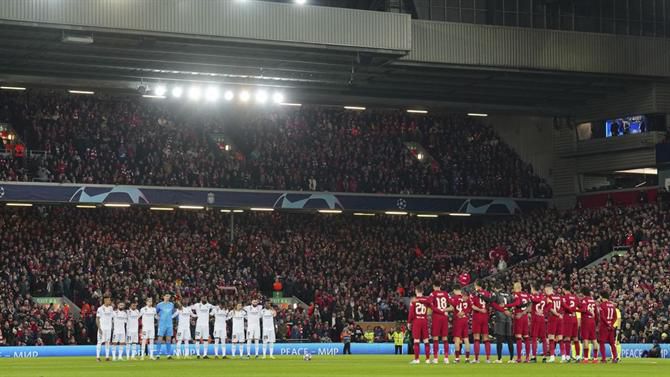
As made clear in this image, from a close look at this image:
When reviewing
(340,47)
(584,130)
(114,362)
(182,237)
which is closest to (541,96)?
(584,130)

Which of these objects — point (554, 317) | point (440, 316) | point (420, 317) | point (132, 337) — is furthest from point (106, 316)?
point (554, 317)

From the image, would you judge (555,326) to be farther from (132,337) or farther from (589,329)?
(132,337)

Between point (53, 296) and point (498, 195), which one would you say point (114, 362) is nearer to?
point (53, 296)

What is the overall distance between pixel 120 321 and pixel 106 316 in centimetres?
67

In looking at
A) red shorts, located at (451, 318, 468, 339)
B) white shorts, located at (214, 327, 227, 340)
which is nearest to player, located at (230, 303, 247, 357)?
white shorts, located at (214, 327, 227, 340)

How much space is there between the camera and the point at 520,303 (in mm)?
37406

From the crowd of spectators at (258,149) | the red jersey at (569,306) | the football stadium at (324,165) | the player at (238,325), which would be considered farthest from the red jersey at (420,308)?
the crowd of spectators at (258,149)

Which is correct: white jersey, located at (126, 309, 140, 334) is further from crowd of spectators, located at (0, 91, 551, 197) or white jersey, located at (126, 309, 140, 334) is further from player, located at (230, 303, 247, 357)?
crowd of spectators, located at (0, 91, 551, 197)

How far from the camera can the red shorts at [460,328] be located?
36438mm

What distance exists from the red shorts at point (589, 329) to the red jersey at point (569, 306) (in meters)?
0.55

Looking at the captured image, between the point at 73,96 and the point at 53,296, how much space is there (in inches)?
569

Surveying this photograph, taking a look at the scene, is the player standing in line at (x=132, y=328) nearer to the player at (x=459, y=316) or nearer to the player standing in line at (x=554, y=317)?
the player at (x=459, y=316)

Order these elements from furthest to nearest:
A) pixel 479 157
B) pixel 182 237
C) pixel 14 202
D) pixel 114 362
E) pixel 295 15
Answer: pixel 479 157 → pixel 182 237 → pixel 14 202 → pixel 295 15 → pixel 114 362

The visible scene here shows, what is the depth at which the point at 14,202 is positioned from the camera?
6081 centimetres
